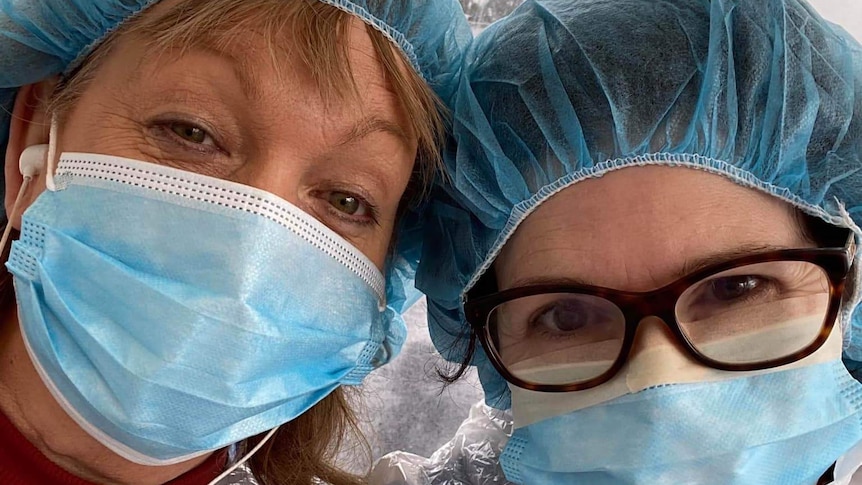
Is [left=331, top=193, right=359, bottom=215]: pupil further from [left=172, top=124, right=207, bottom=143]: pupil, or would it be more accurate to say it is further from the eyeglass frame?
the eyeglass frame

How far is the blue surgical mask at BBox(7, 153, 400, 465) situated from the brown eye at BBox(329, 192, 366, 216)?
0.09 metres

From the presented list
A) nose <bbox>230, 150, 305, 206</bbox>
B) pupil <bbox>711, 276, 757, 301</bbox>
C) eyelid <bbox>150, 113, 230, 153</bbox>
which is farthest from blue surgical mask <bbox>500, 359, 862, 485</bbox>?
eyelid <bbox>150, 113, 230, 153</bbox>

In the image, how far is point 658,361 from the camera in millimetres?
928

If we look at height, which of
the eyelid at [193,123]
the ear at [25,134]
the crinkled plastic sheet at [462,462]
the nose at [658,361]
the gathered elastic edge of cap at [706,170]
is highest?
the gathered elastic edge of cap at [706,170]

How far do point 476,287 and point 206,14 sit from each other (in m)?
0.59

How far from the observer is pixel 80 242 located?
3.04ft

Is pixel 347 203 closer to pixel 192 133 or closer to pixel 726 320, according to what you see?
pixel 192 133

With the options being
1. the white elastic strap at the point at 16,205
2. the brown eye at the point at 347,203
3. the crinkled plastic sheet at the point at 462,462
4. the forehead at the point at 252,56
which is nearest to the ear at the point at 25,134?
the white elastic strap at the point at 16,205

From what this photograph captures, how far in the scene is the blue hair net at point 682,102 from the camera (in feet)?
3.19

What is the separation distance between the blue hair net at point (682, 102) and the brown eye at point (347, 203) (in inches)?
7.7

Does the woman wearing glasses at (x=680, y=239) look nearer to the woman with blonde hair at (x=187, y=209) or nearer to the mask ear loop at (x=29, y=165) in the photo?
the woman with blonde hair at (x=187, y=209)

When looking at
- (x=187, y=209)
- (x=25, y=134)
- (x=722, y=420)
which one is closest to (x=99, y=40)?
(x=25, y=134)

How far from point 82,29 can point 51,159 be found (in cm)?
20

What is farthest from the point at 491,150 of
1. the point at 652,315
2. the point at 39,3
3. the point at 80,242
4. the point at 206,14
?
the point at 39,3
